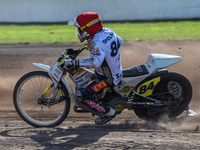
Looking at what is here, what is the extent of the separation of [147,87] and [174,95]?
0.49m

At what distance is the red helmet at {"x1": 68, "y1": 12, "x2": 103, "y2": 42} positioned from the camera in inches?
197

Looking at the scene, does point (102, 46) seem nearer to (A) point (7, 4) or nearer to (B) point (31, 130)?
(B) point (31, 130)

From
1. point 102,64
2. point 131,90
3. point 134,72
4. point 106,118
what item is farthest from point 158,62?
point 106,118

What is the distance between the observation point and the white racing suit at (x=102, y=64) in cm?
502

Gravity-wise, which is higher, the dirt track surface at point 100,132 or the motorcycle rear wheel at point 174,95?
the motorcycle rear wheel at point 174,95

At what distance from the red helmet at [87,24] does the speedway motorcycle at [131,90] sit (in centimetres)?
34

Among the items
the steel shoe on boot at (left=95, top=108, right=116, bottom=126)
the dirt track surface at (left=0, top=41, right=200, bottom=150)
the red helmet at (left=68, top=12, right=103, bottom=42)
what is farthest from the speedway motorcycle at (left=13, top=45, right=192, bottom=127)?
the red helmet at (left=68, top=12, right=103, bottom=42)

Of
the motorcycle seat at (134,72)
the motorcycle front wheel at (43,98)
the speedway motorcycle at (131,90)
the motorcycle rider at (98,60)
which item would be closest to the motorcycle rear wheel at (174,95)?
the speedway motorcycle at (131,90)

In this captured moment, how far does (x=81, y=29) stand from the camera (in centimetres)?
510

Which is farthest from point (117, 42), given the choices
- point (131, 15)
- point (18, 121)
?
point (131, 15)

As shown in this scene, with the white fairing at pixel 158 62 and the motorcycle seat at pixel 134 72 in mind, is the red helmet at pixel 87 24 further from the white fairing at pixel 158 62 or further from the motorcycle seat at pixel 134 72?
the white fairing at pixel 158 62

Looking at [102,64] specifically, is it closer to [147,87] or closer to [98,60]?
[98,60]

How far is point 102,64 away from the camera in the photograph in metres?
5.25

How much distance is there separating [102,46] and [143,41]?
23.9 feet
